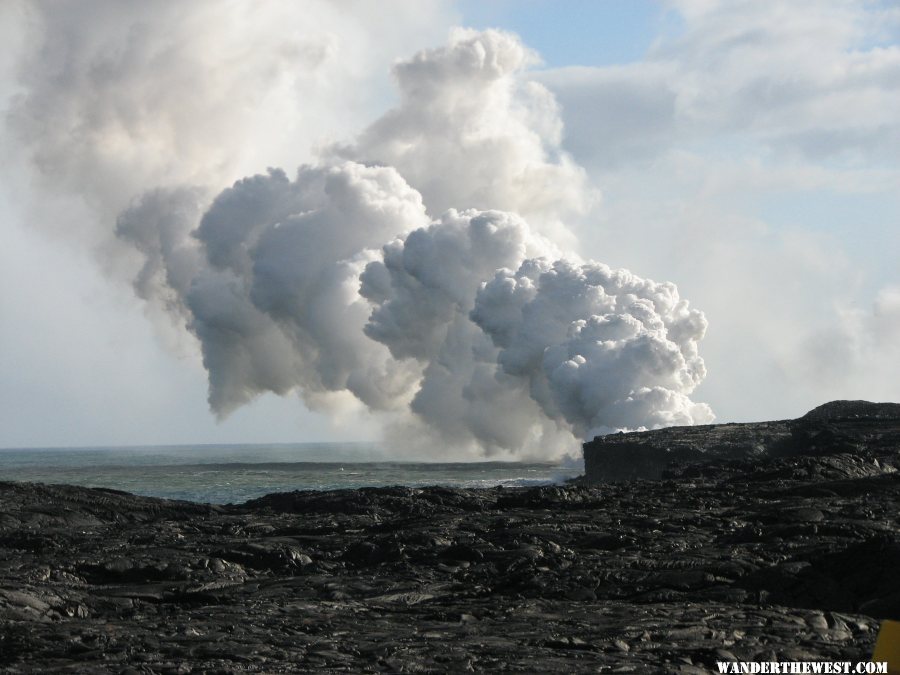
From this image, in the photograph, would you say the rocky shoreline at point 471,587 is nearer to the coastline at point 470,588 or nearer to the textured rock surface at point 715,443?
the coastline at point 470,588

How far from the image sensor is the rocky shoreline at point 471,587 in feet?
65.6

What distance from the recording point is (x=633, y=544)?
33531mm

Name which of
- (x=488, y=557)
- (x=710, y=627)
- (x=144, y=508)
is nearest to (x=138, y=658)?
(x=710, y=627)

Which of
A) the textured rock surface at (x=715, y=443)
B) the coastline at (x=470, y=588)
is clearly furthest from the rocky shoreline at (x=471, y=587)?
the textured rock surface at (x=715, y=443)

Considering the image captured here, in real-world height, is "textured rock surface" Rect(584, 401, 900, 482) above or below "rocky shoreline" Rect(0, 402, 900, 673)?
above

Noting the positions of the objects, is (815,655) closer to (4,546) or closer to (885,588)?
(885,588)

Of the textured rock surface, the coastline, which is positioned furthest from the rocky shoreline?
the textured rock surface

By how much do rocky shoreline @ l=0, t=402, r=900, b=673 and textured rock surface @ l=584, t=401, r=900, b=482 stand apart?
39.6 metres

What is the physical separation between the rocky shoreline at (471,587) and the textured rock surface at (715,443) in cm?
3955

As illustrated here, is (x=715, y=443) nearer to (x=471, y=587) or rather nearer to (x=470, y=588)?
(x=471, y=587)

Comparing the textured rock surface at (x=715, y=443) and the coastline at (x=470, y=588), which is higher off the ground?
the textured rock surface at (x=715, y=443)

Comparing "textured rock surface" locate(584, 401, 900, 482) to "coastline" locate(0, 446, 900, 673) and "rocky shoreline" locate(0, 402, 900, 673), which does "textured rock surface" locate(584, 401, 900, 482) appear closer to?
"rocky shoreline" locate(0, 402, 900, 673)

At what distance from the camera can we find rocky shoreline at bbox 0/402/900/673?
20.0 m

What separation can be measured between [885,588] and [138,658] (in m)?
15.6
